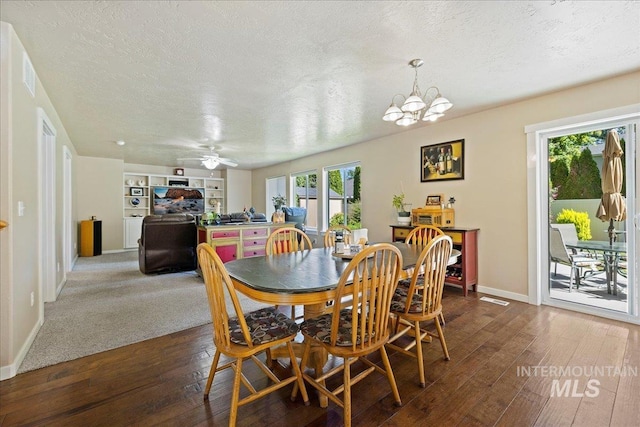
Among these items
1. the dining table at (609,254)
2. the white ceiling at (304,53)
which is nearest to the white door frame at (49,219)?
the white ceiling at (304,53)

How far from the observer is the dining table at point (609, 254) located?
2.94 m

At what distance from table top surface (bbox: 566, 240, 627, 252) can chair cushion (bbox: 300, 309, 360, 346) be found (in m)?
3.09

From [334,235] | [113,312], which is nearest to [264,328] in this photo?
[334,235]

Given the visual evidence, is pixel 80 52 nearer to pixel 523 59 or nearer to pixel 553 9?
pixel 553 9

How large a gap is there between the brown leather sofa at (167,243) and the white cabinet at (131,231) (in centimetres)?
335

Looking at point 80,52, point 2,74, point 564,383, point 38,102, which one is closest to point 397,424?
point 564,383

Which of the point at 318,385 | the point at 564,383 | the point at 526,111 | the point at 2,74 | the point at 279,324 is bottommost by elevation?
the point at 564,383

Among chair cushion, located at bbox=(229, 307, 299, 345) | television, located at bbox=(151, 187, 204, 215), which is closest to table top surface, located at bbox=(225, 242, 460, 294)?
chair cushion, located at bbox=(229, 307, 299, 345)

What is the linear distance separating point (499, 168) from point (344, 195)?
3053 mm

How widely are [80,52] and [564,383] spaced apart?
4346 millimetres

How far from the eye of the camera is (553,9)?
71.1 inches

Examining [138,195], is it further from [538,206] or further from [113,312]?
[538,206]

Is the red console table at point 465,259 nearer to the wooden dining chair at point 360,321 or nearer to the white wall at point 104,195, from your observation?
the wooden dining chair at point 360,321

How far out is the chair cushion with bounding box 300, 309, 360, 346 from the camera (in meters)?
1.54
